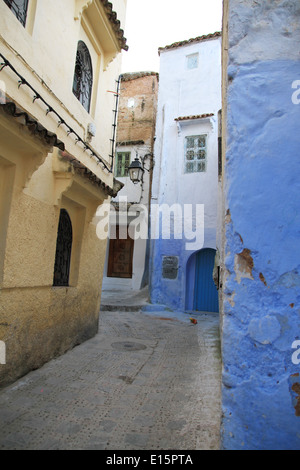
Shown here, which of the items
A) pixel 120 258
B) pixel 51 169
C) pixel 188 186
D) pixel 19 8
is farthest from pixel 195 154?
pixel 19 8

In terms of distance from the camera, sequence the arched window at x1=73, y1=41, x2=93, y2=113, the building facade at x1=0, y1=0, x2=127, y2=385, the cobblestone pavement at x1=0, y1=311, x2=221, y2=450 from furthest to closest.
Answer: the arched window at x1=73, y1=41, x2=93, y2=113 → the building facade at x1=0, y1=0, x2=127, y2=385 → the cobblestone pavement at x1=0, y1=311, x2=221, y2=450

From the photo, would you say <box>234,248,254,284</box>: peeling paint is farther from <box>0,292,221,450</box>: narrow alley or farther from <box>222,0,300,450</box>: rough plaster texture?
<box>0,292,221,450</box>: narrow alley

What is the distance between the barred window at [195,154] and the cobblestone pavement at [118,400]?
718cm

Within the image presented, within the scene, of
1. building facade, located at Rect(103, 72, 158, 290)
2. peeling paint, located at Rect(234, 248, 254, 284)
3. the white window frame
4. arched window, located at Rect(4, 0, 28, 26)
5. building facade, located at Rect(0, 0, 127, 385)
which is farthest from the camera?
building facade, located at Rect(103, 72, 158, 290)

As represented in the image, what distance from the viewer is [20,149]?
3.54 m

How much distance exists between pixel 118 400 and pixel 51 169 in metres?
3.22

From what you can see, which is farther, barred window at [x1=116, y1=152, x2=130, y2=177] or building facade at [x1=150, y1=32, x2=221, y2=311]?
barred window at [x1=116, y1=152, x2=130, y2=177]

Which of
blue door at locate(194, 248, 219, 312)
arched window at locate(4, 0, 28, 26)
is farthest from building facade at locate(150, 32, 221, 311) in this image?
arched window at locate(4, 0, 28, 26)

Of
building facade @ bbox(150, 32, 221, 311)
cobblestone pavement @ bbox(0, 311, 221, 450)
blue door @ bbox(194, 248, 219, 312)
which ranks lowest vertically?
cobblestone pavement @ bbox(0, 311, 221, 450)

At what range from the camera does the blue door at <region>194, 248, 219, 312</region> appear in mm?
11180

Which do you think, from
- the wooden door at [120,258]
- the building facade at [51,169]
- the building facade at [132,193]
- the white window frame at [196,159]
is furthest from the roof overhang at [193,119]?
the wooden door at [120,258]

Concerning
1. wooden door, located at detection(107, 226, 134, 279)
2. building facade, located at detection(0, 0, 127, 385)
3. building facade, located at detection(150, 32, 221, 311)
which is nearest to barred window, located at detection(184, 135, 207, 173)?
building facade, located at detection(150, 32, 221, 311)

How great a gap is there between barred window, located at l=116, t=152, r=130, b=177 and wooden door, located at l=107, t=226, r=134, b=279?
8.33 ft

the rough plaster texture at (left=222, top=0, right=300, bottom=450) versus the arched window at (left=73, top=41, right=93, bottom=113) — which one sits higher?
the arched window at (left=73, top=41, right=93, bottom=113)
